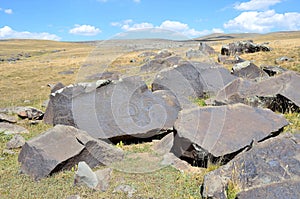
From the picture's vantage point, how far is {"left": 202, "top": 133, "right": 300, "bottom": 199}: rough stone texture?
15.4 ft

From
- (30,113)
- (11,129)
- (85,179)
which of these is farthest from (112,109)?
(30,113)

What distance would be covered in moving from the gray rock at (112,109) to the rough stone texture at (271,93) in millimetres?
2556

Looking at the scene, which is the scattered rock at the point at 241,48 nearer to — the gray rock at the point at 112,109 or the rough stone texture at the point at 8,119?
the gray rock at the point at 112,109

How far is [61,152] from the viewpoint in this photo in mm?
6824

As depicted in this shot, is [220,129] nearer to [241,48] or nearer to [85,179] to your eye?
[85,179]

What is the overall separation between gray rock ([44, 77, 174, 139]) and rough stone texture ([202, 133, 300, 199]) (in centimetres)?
366

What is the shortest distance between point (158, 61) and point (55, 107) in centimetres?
1581

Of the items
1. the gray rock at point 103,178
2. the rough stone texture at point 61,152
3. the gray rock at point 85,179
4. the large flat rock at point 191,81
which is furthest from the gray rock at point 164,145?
the large flat rock at point 191,81

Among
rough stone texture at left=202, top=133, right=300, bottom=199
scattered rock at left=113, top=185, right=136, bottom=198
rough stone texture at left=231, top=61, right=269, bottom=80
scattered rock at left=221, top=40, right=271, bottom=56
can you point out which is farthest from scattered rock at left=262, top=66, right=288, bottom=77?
scattered rock at left=221, top=40, right=271, bottom=56

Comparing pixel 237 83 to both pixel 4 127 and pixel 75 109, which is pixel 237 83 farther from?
pixel 4 127

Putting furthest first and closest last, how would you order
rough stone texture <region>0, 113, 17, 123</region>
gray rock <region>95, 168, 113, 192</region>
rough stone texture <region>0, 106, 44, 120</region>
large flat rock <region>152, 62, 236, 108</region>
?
large flat rock <region>152, 62, 236, 108</region>
rough stone texture <region>0, 106, 44, 120</region>
rough stone texture <region>0, 113, 17, 123</region>
gray rock <region>95, 168, 113, 192</region>

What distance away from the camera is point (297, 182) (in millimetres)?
4727

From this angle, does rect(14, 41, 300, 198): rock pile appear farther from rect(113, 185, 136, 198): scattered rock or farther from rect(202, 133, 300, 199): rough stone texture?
rect(113, 185, 136, 198): scattered rock

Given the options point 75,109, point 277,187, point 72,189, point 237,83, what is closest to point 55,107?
point 75,109
